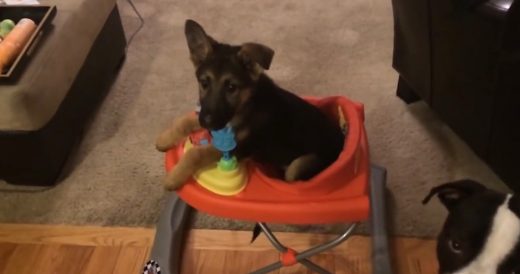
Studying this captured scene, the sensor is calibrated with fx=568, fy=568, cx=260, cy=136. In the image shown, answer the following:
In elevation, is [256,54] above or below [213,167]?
above

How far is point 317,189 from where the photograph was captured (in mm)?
1334

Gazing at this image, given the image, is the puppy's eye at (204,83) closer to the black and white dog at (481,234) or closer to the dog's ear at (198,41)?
the dog's ear at (198,41)

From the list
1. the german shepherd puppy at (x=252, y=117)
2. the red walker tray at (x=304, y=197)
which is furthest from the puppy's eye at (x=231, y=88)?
the red walker tray at (x=304, y=197)

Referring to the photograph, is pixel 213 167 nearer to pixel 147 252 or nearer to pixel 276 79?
pixel 147 252

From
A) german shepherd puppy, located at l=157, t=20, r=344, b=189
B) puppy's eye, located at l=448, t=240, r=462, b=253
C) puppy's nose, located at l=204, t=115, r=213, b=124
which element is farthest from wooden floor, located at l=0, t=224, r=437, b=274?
puppy's nose, located at l=204, t=115, r=213, b=124

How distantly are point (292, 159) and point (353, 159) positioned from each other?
16 cm

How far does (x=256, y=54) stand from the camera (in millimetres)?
1274

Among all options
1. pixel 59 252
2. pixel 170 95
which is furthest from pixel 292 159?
pixel 170 95

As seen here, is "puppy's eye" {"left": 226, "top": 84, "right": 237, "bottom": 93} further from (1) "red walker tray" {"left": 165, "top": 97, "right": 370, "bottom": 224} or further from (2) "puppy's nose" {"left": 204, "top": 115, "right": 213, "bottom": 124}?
(1) "red walker tray" {"left": 165, "top": 97, "right": 370, "bottom": 224}

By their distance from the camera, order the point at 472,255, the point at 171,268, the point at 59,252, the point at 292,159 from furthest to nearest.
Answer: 1. the point at 59,252
2. the point at 171,268
3. the point at 292,159
4. the point at 472,255

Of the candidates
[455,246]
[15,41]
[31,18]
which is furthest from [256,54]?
[31,18]

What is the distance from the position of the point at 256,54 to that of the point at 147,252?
2.46 ft

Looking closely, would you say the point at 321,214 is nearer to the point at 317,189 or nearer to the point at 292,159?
the point at 317,189

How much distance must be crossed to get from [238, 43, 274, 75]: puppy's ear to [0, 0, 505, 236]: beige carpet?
2.08 ft
